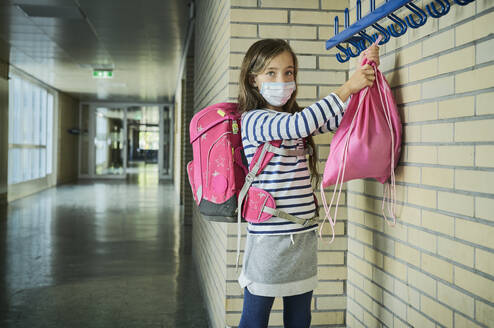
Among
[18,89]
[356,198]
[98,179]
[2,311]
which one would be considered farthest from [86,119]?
[356,198]

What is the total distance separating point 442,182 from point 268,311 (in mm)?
739

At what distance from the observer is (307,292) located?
1679mm

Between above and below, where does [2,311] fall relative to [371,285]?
below

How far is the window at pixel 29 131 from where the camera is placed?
10789mm

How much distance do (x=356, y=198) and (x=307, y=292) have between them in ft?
2.01

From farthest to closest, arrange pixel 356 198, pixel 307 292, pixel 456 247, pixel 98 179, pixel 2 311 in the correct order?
pixel 98 179
pixel 2 311
pixel 356 198
pixel 307 292
pixel 456 247

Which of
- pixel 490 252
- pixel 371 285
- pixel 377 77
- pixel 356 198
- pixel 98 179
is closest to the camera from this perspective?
pixel 490 252

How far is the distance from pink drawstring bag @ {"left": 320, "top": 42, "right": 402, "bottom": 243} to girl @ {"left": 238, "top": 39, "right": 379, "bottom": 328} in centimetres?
7

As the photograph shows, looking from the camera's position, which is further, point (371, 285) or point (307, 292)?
point (371, 285)

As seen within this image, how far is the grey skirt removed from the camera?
1594mm

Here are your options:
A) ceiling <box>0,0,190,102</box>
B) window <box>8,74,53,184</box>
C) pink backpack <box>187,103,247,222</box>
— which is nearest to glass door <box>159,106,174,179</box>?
window <box>8,74,53,184</box>

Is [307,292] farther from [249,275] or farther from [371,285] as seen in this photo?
[371,285]

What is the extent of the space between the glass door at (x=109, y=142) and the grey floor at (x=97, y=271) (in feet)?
34.9

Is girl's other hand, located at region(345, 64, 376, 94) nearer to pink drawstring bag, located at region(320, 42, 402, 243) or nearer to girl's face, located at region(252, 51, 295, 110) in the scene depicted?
pink drawstring bag, located at region(320, 42, 402, 243)
